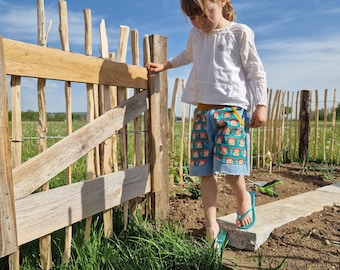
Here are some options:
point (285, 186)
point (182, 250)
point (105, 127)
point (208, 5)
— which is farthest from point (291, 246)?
point (285, 186)

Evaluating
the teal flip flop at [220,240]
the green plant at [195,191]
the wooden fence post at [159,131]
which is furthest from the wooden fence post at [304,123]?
the teal flip flop at [220,240]

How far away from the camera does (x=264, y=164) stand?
634 centimetres

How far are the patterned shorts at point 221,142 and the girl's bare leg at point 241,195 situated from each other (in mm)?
112

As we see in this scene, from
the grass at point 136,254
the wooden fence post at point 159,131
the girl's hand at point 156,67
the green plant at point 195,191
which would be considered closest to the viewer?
the grass at point 136,254

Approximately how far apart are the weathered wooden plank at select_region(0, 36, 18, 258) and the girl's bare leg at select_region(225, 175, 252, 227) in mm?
1355

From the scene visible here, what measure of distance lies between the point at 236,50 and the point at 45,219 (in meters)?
1.57

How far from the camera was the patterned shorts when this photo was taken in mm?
2219

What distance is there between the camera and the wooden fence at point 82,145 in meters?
1.80

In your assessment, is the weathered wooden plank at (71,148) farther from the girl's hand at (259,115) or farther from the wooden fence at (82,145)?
the girl's hand at (259,115)

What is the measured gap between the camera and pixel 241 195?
7.88ft

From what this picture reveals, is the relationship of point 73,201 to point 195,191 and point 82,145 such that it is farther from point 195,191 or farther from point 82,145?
point 195,191

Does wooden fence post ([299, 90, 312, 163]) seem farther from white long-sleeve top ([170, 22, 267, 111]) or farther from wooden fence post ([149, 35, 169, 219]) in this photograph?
white long-sleeve top ([170, 22, 267, 111])

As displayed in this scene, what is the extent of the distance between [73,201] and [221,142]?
3.30 ft

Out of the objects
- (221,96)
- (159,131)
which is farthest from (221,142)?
(159,131)
